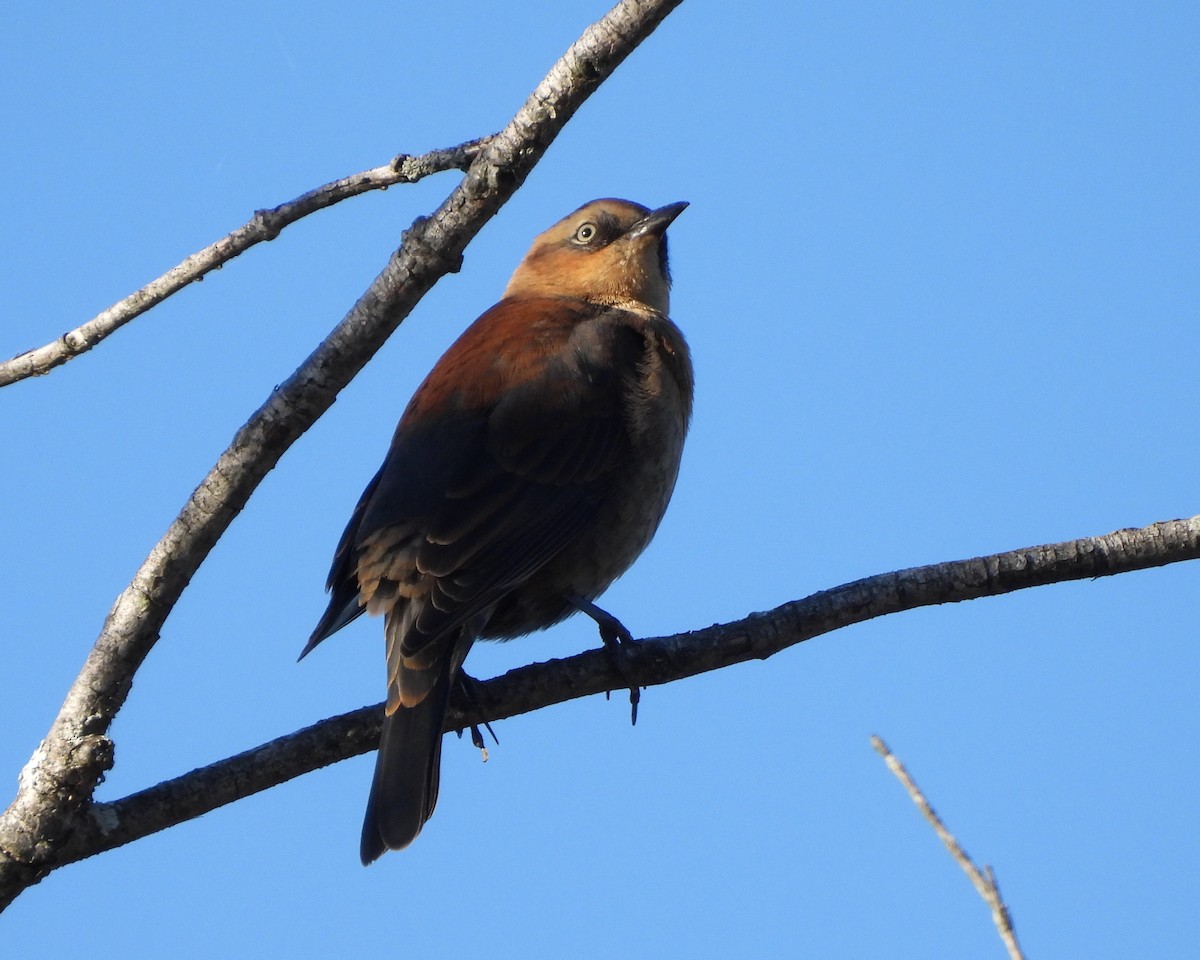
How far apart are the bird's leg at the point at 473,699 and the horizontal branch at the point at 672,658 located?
0.02 m

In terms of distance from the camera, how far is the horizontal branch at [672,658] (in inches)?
140

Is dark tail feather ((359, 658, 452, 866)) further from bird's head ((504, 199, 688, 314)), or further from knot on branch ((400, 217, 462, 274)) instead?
bird's head ((504, 199, 688, 314))

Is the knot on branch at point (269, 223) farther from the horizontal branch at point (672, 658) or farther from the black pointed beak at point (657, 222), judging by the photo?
the black pointed beak at point (657, 222)

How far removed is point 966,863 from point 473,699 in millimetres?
2062

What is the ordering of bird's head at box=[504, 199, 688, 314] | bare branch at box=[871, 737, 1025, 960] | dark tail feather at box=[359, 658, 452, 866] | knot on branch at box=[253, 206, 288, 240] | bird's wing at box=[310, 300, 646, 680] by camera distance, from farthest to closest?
bird's head at box=[504, 199, 688, 314] < bird's wing at box=[310, 300, 646, 680] < dark tail feather at box=[359, 658, 452, 866] < knot on branch at box=[253, 206, 288, 240] < bare branch at box=[871, 737, 1025, 960]

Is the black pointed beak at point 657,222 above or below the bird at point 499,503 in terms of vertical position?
above

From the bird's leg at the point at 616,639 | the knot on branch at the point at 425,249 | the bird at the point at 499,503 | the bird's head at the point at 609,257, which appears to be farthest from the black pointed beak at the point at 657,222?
the knot on branch at the point at 425,249

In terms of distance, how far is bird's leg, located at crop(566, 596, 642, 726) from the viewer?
418cm

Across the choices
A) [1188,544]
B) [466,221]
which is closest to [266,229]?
[466,221]

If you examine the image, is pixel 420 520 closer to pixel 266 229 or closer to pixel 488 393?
pixel 488 393

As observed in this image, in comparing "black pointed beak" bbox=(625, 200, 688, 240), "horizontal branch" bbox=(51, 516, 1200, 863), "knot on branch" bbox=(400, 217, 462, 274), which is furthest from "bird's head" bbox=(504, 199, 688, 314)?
"knot on branch" bbox=(400, 217, 462, 274)

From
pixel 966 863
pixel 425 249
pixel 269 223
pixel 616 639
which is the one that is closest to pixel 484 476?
pixel 616 639

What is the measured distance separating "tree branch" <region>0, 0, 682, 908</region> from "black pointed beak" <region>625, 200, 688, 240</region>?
327cm

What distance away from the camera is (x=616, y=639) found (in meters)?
4.89
